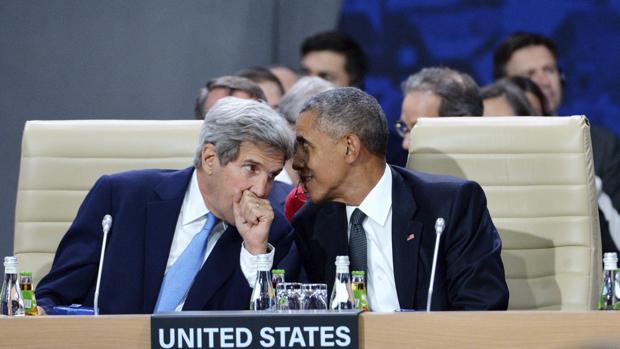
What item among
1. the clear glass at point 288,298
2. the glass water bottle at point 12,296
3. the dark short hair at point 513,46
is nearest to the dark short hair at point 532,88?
the dark short hair at point 513,46

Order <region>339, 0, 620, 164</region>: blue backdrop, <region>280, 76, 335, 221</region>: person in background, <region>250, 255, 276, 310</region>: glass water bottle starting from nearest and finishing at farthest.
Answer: <region>250, 255, 276, 310</region>: glass water bottle < <region>280, 76, 335, 221</region>: person in background < <region>339, 0, 620, 164</region>: blue backdrop

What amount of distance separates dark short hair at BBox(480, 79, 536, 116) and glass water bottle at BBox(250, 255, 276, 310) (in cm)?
240

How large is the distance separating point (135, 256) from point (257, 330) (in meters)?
1.07

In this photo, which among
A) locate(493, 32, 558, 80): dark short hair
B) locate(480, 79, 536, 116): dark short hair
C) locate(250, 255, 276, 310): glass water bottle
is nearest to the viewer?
locate(250, 255, 276, 310): glass water bottle

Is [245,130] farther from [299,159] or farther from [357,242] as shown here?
[357,242]

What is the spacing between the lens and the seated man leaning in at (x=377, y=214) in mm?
3217

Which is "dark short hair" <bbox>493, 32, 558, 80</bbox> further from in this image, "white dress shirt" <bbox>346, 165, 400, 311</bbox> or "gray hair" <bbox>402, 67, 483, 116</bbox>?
"white dress shirt" <bbox>346, 165, 400, 311</bbox>

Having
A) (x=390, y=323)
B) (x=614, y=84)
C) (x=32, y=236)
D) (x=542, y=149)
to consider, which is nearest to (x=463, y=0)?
(x=614, y=84)

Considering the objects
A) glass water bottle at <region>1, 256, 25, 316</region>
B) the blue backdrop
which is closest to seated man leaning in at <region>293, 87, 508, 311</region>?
glass water bottle at <region>1, 256, 25, 316</region>

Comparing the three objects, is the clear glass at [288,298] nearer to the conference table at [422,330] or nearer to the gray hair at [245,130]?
the conference table at [422,330]

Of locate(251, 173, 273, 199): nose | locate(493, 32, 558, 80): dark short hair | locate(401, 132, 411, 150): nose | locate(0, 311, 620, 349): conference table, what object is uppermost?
locate(493, 32, 558, 80): dark short hair

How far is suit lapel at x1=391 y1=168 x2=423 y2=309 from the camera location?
3217 mm

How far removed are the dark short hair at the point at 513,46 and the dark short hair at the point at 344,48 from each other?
23.5 inches

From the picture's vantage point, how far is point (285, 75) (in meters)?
5.62
